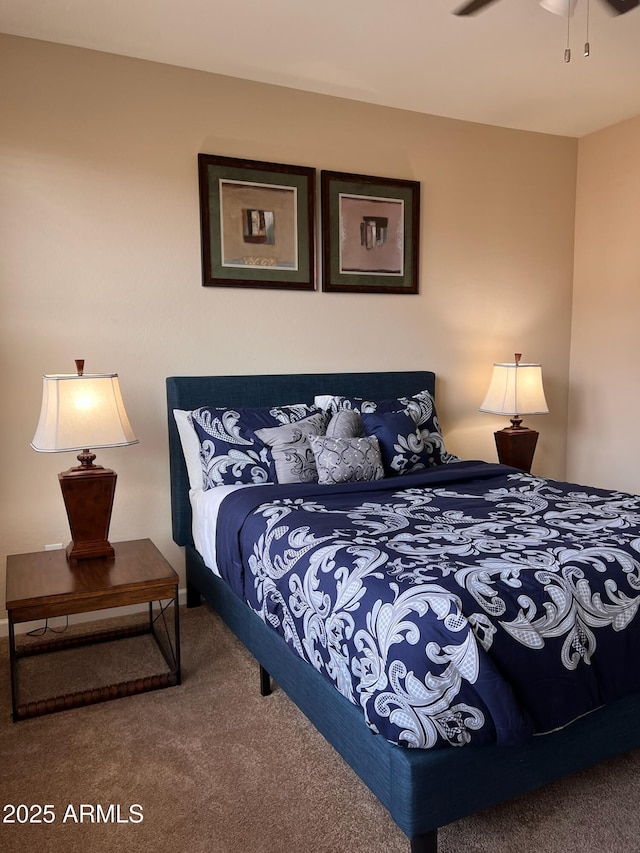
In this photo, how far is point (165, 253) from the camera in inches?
134

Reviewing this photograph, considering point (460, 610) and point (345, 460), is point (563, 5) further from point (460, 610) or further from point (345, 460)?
point (460, 610)

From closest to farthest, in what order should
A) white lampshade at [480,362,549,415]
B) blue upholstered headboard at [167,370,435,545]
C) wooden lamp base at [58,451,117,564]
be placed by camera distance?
wooden lamp base at [58,451,117,564] < blue upholstered headboard at [167,370,435,545] < white lampshade at [480,362,549,415]

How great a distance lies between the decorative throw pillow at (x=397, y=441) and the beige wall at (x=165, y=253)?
0.64m

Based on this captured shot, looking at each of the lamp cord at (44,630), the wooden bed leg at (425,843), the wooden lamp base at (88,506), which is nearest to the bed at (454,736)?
the wooden bed leg at (425,843)

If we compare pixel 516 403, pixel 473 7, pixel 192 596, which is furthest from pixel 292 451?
pixel 473 7

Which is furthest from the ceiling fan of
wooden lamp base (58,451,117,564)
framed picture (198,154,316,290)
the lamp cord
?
the lamp cord

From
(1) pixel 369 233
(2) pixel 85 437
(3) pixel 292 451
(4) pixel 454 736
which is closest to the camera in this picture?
(4) pixel 454 736

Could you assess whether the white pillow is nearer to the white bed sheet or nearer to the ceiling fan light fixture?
the white bed sheet

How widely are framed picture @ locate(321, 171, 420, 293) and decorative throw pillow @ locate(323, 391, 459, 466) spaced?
0.74 m

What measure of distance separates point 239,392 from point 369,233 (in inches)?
50.9

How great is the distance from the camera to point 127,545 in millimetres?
3047

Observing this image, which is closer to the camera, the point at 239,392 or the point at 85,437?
the point at 85,437

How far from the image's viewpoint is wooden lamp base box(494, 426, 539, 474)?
417 cm

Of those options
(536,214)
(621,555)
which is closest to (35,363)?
(621,555)
